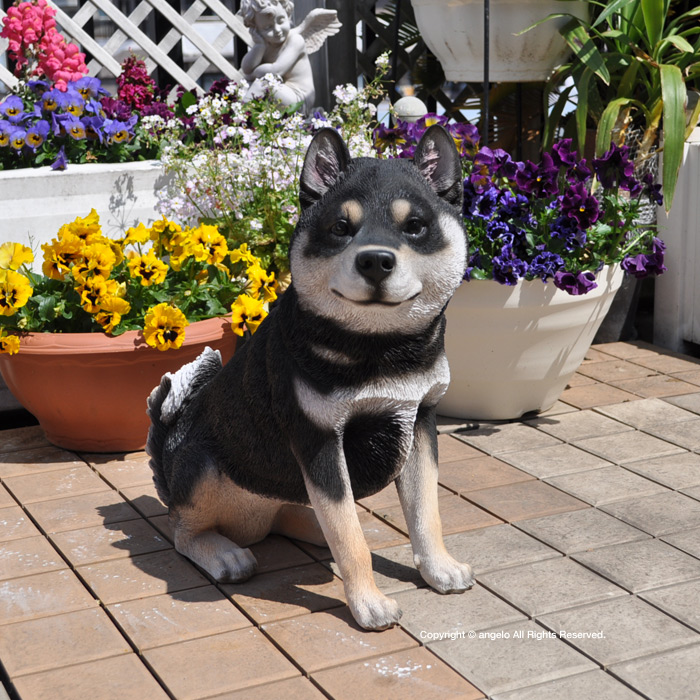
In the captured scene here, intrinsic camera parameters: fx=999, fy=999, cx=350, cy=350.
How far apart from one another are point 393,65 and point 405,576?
10.3 ft

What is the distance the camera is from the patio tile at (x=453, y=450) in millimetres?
3744

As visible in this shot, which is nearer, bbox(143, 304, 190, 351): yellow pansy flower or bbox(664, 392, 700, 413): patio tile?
bbox(143, 304, 190, 351): yellow pansy flower

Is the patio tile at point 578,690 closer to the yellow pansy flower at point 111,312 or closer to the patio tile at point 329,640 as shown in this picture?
the patio tile at point 329,640

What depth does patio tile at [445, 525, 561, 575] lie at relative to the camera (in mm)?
2904

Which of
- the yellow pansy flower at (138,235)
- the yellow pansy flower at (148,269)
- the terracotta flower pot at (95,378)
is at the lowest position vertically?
the terracotta flower pot at (95,378)

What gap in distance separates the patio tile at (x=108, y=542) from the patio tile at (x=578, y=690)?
1.26 meters

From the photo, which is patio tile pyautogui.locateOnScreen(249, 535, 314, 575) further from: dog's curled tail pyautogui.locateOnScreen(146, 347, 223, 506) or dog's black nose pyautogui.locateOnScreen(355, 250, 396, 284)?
dog's black nose pyautogui.locateOnScreen(355, 250, 396, 284)

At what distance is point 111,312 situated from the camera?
3.62 meters

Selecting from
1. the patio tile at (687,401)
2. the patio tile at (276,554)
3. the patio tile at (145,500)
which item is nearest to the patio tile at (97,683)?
the patio tile at (276,554)

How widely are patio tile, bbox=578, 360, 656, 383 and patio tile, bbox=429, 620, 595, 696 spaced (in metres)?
2.31

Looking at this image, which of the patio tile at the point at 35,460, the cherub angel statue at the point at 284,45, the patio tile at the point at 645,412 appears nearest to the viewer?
the patio tile at the point at 35,460

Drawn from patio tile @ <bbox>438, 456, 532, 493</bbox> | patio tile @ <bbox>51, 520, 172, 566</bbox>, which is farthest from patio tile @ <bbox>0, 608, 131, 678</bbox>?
patio tile @ <bbox>438, 456, 532, 493</bbox>

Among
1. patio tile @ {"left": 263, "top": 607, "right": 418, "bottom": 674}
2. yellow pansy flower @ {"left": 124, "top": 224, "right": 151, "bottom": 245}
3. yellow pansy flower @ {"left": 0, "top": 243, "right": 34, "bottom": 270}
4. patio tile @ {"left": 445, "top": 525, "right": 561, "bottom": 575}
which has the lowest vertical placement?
patio tile @ {"left": 263, "top": 607, "right": 418, "bottom": 674}

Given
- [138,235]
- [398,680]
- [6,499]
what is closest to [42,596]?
[6,499]
